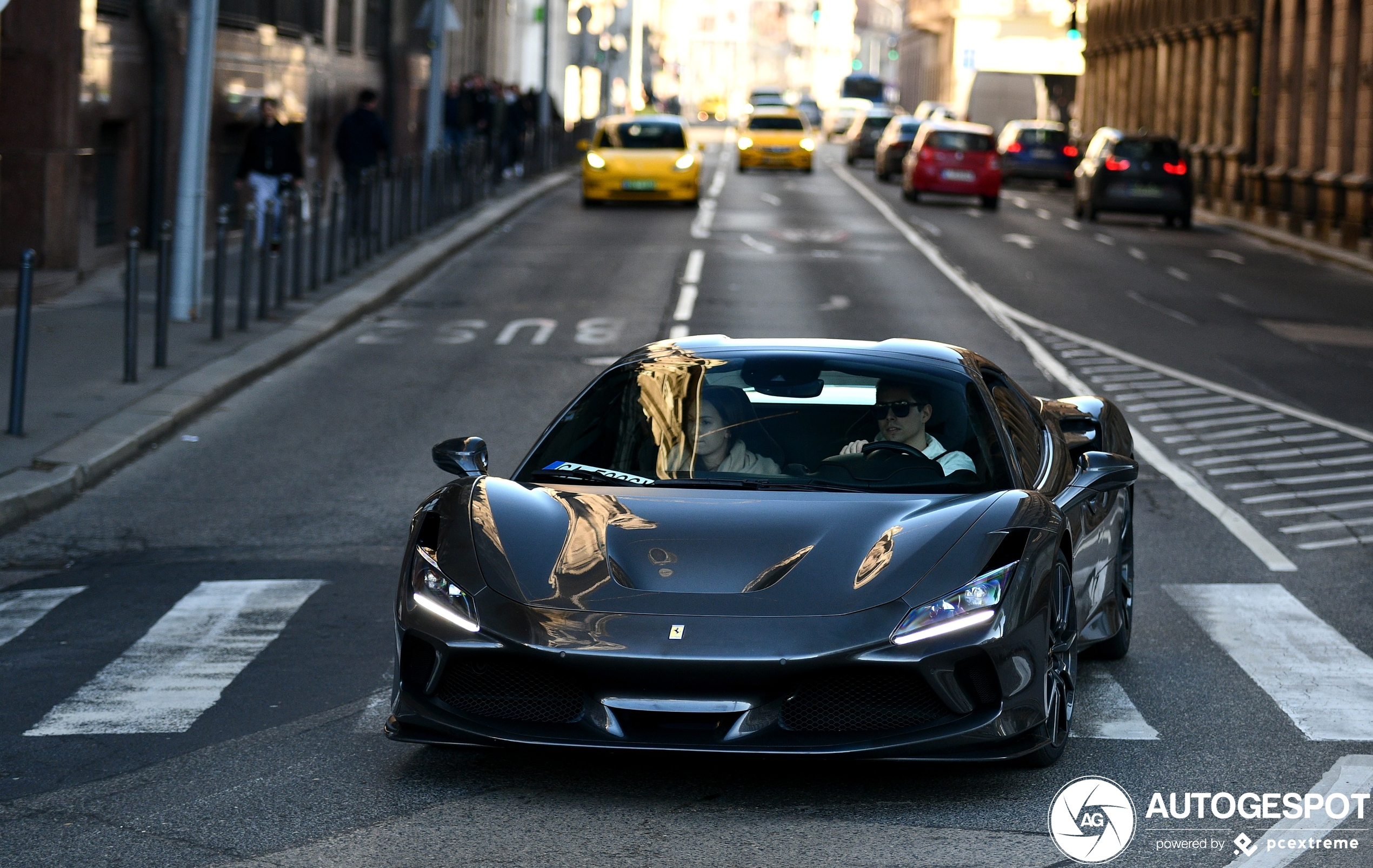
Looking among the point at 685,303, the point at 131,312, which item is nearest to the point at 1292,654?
the point at 131,312

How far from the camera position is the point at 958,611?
5.33 meters

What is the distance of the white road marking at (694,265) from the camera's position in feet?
79.5

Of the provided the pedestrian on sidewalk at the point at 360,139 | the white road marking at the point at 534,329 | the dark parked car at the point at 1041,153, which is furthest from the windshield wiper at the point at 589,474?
the dark parked car at the point at 1041,153

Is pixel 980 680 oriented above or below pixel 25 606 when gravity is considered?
above

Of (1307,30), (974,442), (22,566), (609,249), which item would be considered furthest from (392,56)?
(974,442)

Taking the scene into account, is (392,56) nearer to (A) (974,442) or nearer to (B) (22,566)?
(B) (22,566)

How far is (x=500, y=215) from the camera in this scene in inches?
1289

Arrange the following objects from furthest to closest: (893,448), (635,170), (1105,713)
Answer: (635,170) → (1105,713) → (893,448)

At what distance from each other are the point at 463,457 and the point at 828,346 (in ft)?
4.24

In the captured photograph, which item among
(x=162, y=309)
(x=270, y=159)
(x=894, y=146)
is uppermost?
(x=894, y=146)

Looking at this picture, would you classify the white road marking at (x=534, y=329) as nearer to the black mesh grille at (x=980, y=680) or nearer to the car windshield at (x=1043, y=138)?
the black mesh grille at (x=980, y=680)

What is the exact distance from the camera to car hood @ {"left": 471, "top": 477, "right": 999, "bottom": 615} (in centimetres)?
533

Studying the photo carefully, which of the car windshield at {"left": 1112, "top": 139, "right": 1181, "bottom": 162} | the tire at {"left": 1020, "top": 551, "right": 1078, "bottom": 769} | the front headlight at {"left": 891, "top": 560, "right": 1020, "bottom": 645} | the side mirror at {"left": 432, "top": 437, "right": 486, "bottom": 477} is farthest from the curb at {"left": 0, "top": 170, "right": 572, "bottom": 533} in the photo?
the car windshield at {"left": 1112, "top": 139, "right": 1181, "bottom": 162}

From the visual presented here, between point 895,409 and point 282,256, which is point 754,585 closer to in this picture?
point 895,409
